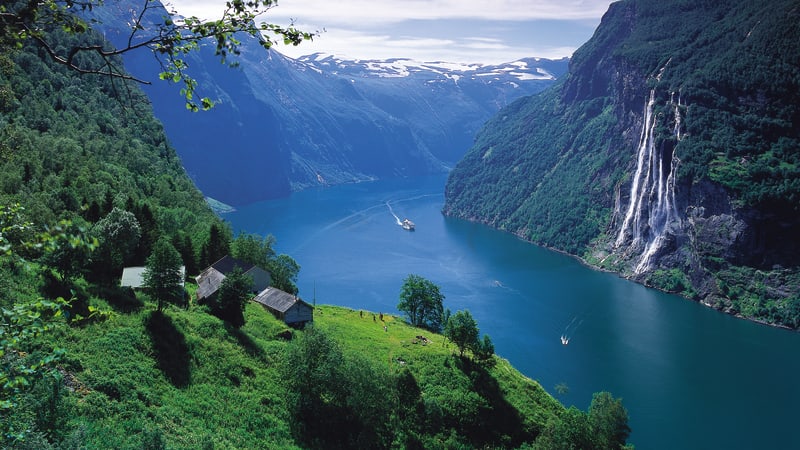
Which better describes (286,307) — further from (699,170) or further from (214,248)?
(699,170)

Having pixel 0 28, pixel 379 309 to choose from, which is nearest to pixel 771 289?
pixel 379 309

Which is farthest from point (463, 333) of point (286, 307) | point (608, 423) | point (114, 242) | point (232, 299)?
point (114, 242)

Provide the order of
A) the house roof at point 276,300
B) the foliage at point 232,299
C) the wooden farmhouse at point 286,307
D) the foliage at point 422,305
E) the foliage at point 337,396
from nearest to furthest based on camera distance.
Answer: the foliage at point 337,396 → the foliage at point 232,299 → the wooden farmhouse at point 286,307 → the house roof at point 276,300 → the foliage at point 422,305

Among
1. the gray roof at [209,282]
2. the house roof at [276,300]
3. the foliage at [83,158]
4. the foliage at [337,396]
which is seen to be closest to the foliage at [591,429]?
the foliage at [337,396]

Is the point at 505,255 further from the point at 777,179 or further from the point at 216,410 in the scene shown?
the point at 216,410

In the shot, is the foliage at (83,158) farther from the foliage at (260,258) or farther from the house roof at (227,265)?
the house roof at (227,265)

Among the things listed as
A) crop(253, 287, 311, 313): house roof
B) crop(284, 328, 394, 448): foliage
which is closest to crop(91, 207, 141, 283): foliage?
crop(253, 287, 311, 313): house roof
